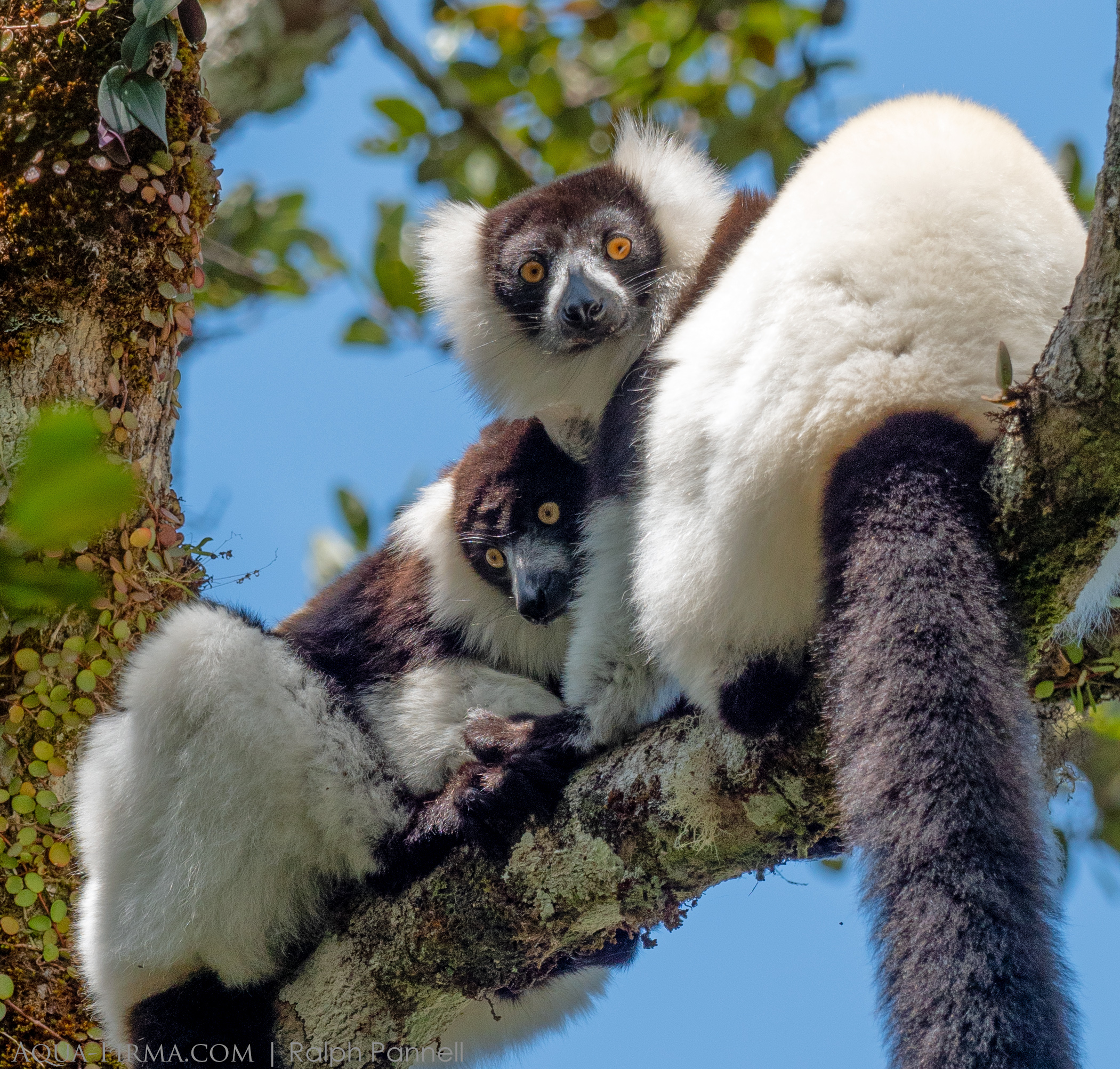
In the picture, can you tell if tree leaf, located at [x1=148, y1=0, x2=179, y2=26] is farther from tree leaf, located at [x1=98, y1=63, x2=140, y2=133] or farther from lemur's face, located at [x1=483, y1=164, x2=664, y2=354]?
lemur's face, located at [x1=483, y1=164, x2=664, y2=354]

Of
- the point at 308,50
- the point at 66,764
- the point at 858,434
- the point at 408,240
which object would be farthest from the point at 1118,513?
the point at 408,240

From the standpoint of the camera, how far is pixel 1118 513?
248cm

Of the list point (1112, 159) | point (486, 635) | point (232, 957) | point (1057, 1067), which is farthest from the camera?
point (486, 635)

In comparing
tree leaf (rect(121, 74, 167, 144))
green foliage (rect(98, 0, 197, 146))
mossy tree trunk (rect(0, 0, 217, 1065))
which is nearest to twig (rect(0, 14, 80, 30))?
mossy tree trunk (rect(0, 0, 217, 1065))

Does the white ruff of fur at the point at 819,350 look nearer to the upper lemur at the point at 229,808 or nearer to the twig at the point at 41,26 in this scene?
the upper lemur at the point at 229,808

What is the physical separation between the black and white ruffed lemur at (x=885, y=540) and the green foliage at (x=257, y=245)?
4429 mm

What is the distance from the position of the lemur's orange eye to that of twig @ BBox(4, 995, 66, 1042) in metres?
3.45

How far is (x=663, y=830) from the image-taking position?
9.91ft

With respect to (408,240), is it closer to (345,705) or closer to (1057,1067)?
(345,705)

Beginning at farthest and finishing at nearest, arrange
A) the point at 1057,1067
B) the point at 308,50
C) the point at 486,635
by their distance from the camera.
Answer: the point at 308,50 < the point at 486,635 < the point at 1057,1067

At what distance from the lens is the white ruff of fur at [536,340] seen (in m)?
4.34

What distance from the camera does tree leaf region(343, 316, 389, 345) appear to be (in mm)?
7320

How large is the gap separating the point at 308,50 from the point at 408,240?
1.48m

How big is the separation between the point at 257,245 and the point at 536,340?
11.5 ft
